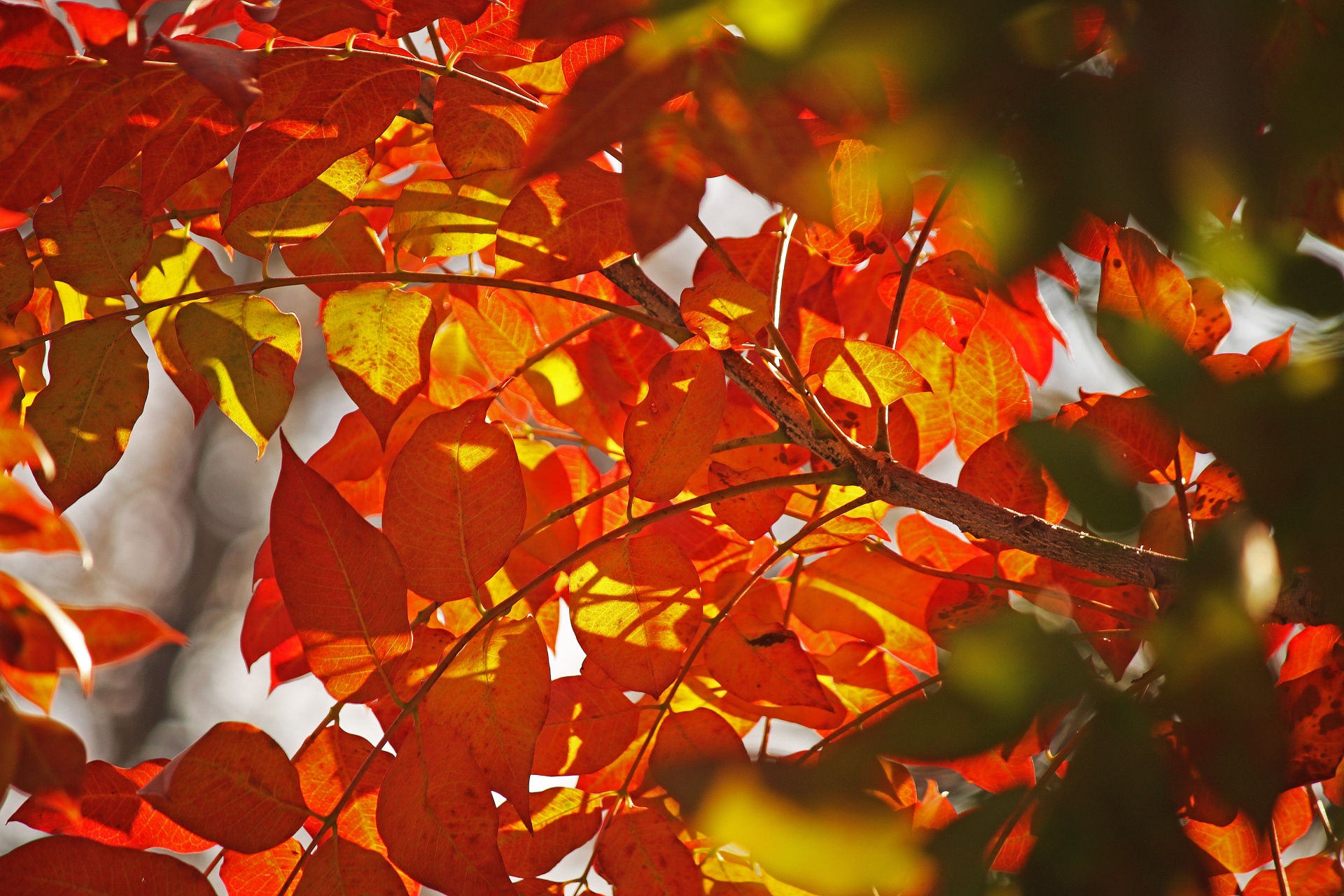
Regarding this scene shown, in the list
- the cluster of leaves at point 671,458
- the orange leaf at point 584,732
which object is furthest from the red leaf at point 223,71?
the orange leaf at point 584,732

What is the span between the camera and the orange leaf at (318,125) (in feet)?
1.34

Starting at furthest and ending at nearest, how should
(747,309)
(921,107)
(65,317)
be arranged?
(65,317)
(747,309)
(921,107)

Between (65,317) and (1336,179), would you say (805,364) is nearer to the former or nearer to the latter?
(1336,179)

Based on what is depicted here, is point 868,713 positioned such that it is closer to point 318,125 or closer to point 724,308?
point 724,308

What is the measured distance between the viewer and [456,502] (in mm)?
436

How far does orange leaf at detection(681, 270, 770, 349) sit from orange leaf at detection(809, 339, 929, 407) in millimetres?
54

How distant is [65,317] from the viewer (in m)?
0.58

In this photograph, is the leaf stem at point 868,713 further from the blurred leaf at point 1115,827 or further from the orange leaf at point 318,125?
the orange leaf at point 318,125

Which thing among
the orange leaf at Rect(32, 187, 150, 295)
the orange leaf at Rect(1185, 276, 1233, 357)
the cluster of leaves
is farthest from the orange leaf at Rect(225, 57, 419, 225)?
the orange leaf at Rect(1185, 276, 1233, 357)

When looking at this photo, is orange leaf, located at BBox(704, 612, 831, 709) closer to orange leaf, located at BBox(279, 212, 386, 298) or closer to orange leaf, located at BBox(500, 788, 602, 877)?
orange leaf, located at BBox(500, 788, 602, 877)

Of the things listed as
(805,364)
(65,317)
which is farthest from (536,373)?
(65,317)

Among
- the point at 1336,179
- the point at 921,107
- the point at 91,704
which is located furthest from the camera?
the point at 91,704

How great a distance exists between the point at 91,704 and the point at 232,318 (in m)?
3.35

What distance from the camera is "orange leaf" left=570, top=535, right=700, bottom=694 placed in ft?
1.48
